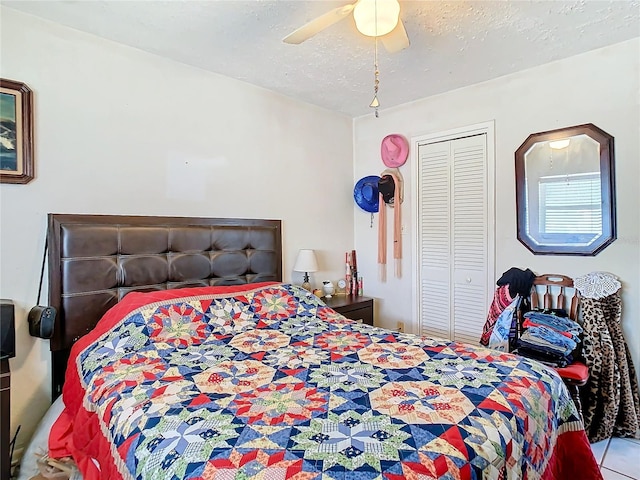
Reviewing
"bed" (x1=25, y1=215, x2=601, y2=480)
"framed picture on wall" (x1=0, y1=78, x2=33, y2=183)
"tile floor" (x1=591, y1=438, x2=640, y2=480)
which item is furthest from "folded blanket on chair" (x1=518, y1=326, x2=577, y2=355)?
"framed picture on wall" (x1=0, y1=78, x2=33, y2=183)

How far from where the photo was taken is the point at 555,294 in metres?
2.73

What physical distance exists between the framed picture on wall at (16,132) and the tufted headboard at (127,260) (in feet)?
0.91

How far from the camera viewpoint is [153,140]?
101 inches

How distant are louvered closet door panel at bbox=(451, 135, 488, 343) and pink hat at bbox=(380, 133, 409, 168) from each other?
1.49 feet

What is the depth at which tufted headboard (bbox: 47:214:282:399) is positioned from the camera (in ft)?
6.97

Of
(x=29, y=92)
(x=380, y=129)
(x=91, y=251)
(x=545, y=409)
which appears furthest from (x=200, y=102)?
(x=545, y=409)

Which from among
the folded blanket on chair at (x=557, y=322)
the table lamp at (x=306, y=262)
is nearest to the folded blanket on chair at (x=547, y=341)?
the folded blanket on chair at (x=557, y=322)

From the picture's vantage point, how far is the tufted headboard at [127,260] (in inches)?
83.6

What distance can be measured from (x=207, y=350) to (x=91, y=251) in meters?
0.95

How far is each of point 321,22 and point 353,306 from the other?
7.38 feet

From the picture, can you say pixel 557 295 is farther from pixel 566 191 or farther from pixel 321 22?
pixel 321 22

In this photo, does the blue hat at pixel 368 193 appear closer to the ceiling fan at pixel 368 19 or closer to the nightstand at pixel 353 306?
the nightstand at pixel 353 306

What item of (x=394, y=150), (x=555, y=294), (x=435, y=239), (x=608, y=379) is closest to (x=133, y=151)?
(x=394, y=150)

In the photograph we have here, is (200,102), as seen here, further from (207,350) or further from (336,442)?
(336,442)
